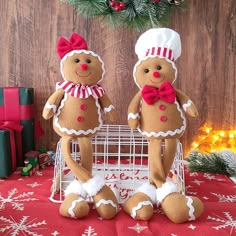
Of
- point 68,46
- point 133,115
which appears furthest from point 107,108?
point 68,46

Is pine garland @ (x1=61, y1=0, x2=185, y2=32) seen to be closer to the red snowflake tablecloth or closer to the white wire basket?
the white wire basket

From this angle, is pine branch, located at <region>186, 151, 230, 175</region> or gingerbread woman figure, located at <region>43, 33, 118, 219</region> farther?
pine branch, located at <region>186, 151, 230, 175</region>

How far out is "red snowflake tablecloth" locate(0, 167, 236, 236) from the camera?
90cm

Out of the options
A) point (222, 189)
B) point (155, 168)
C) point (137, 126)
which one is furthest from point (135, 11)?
point (222, 189)

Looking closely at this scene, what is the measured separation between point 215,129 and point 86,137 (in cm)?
76

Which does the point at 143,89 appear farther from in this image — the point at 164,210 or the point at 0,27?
the point at 0,27

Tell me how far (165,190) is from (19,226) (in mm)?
417

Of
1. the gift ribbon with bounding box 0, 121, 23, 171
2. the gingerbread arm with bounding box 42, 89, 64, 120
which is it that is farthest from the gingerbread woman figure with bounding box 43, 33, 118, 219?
the gift ribbon with bounding box 0, 121, 23, 171

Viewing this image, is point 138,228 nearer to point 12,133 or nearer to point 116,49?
point 12,133

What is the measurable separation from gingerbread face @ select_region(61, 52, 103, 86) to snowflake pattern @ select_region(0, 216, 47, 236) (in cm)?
42

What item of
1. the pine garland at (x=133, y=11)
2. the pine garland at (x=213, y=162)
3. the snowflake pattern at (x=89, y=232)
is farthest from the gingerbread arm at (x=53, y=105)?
the pine garland at (x=213, y=162)

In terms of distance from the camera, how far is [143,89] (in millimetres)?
993

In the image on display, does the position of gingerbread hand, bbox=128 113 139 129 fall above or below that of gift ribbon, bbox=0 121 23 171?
above

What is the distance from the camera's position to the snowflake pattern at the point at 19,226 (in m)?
0.89
